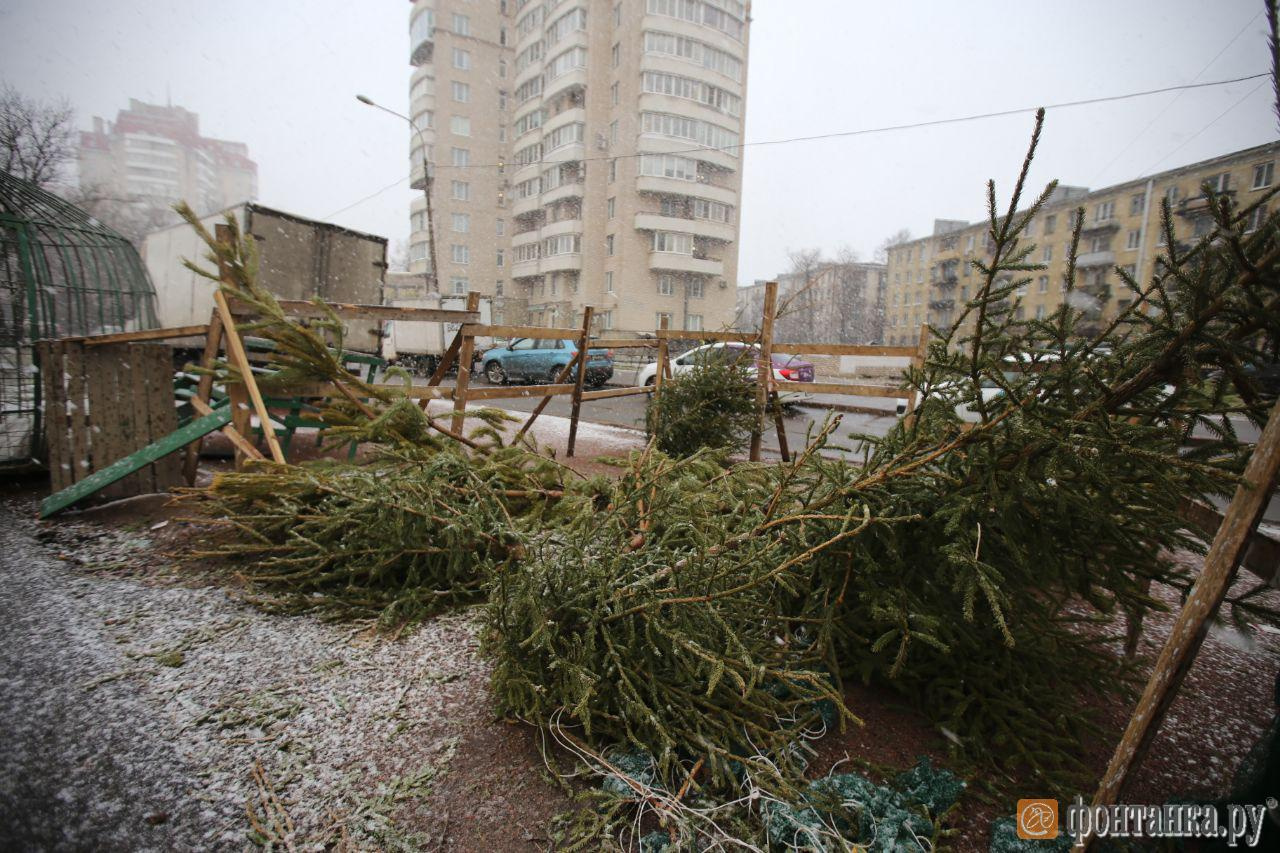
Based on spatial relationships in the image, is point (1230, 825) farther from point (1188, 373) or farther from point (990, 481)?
point (1188, 373)

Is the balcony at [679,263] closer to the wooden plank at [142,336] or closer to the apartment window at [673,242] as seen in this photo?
the apartment window at [673,242]

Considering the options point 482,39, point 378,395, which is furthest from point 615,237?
point 378,395

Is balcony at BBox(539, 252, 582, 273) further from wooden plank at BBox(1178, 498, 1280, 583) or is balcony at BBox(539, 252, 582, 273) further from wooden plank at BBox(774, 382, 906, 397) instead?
wooden plank at BBox(1178, 498, 1280, 583)

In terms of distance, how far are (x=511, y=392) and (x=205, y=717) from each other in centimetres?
387

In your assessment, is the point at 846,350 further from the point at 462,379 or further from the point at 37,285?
the point at 37,285

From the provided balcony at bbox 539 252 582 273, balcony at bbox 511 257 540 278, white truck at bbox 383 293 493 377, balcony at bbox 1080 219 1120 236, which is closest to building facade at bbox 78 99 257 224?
balcony at bbox 511 257 540 278

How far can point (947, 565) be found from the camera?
2016 millimetres

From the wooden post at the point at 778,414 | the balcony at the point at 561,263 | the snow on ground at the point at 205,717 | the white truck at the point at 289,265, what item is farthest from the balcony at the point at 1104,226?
the snow on ground at the point at 205,717

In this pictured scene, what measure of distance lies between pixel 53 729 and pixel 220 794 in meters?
0.76

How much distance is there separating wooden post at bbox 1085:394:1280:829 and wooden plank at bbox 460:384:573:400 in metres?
4.54

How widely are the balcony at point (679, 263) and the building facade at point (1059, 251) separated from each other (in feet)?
55.2

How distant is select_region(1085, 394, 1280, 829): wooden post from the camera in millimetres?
1391

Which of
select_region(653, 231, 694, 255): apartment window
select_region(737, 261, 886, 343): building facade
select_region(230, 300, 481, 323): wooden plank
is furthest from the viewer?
select_region(737, 261, 886, 343): building facade

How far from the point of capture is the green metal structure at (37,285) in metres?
4.84
